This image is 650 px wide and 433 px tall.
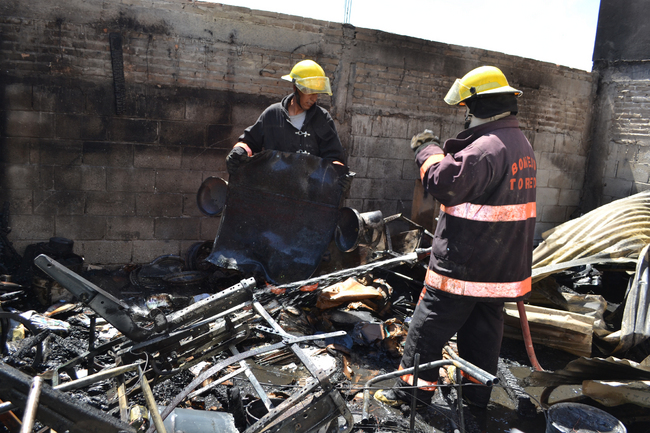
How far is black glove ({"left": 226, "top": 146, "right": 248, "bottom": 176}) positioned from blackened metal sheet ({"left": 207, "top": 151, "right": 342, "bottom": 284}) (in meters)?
0.09

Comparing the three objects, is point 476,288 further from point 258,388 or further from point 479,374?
point 258,388

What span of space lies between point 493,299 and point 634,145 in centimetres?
548

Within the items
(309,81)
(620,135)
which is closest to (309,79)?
(309,81)

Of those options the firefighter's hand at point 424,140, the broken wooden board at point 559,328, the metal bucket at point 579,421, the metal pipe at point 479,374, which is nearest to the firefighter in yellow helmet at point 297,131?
the firefighter's hand at point 424,140

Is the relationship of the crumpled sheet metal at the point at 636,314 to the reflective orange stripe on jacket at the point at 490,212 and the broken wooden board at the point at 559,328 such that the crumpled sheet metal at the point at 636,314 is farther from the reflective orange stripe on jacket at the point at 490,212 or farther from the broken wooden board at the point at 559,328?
the reflective orange stripe on jacket at the point at 490,212

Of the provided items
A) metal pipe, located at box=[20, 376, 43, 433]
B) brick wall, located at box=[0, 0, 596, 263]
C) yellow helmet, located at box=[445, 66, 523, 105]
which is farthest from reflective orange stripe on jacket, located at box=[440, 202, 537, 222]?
brick wall, located at box=[0, 0, 596, 263]

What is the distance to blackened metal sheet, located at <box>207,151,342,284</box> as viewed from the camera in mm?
4125

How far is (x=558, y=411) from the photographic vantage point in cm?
237

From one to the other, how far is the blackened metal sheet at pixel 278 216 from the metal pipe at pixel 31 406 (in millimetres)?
2613

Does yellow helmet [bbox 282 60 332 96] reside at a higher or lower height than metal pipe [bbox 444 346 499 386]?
higher

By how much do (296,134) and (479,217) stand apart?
2.16m

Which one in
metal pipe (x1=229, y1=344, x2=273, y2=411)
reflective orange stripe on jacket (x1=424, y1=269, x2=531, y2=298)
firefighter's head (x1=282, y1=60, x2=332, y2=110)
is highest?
firefighter's head (x1=282, y1=60, x2=332, y2=110)

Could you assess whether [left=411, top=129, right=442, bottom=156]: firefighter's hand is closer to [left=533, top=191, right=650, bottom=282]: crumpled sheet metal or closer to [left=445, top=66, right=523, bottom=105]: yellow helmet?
[left=445, top=66, right=523, bottom=105]: yellow helmet

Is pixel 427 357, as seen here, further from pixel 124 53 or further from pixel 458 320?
pixel 124 53
